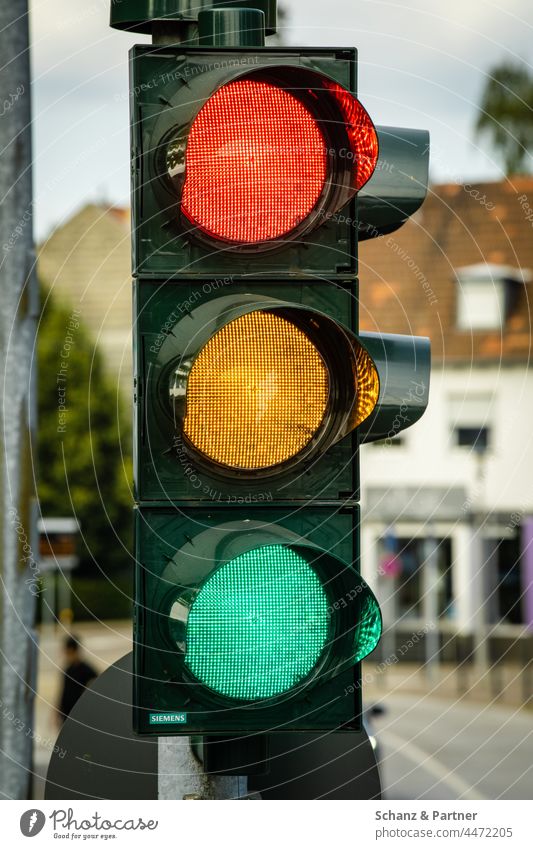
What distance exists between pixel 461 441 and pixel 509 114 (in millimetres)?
11124

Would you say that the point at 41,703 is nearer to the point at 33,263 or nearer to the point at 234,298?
the point at 33,263

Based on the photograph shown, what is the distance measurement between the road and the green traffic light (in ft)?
44.0

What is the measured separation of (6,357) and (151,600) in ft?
15.3

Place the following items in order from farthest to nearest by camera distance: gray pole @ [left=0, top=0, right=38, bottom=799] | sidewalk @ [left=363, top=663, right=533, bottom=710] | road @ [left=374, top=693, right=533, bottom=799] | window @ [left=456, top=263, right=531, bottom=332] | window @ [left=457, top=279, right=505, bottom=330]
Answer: window @ [left=457, top=279, right=505, bottom=330]
window @ [left=456, top=263, right=531, bottom=332]
sidewalk @ [left=363, top=663, right=533, bottom=710]
road @ [left=374, top=693, right=533, bottom=799]
gray pole @ [left=0, top=0, right=38, bottom=799]

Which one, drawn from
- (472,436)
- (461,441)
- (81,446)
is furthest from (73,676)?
(81,446)

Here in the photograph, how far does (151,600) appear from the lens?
2352mm

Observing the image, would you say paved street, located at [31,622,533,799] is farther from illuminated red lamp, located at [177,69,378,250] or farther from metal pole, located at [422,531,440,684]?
illuminated red lamp, located at [177,69,378,250]

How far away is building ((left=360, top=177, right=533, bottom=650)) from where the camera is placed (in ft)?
110

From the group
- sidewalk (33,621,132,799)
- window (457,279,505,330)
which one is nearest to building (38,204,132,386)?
sidewalk (33,621,132,799)

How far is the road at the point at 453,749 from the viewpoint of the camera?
18297mm

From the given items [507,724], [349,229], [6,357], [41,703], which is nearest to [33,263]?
[6,357]

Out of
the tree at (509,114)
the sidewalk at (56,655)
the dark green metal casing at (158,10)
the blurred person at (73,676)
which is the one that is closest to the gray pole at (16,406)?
the dark green metal casing at (158,10)

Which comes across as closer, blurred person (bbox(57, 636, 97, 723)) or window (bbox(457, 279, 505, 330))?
blurred person (bbox(57, 636, 97, 723))

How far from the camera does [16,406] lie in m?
7.02
